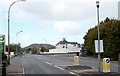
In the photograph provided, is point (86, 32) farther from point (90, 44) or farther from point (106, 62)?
point (106, 62)

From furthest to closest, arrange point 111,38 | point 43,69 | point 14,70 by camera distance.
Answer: point 111,38 < point 43,69 < point 14,70

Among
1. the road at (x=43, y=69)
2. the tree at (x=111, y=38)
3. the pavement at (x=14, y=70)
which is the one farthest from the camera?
the tree at (x=111, y=38)

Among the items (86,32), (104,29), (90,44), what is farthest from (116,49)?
(86,32)

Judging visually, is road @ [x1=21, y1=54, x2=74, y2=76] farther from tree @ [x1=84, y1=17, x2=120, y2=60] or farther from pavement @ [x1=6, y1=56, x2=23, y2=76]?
tree @ [x1=84, y1=17, x2=120, y2=60]

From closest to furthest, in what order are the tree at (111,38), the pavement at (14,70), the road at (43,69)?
the pavement at (14,70)
the road at (43,69)
the tree at (111,38)

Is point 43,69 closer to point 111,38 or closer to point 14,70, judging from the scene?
point 14,70

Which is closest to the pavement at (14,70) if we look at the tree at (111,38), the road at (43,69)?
the road at (43,69)

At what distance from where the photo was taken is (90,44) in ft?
238

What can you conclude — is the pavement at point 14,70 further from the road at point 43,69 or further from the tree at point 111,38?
the tree at point 111,38

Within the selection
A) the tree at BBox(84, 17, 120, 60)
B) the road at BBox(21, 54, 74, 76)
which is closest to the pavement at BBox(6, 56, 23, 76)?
the road at BBox(21, 54, 74, 76)

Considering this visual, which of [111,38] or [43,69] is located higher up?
[111,38]

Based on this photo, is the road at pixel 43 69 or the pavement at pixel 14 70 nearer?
the pavement at pixel 14 70

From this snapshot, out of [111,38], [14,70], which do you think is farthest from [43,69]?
[111,38]

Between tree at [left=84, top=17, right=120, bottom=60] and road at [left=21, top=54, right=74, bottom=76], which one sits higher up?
tree at [left=84, top=17, right=120, bottom=60]
